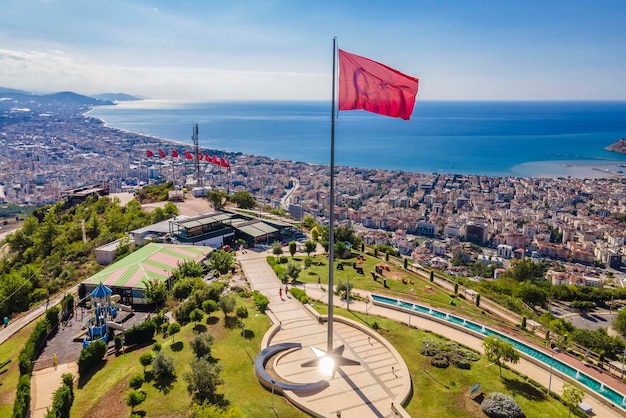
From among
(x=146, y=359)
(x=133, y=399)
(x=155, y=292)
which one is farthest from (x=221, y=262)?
(x=133, y=399)

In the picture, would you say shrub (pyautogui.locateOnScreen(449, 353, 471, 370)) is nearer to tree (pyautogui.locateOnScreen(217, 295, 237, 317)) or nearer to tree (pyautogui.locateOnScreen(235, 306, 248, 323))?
tree (pyautogui.locateOnScreen(235, 306, 248, 323))

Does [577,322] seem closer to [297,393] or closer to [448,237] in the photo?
[297,393]

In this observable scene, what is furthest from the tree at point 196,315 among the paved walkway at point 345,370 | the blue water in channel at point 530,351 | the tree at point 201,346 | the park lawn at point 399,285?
the blue water in channel at point 530,351

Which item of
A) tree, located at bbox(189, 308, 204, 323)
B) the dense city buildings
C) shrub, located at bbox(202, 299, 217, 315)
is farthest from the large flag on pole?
the dense city buildings

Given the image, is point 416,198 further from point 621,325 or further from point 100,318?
point 100,318

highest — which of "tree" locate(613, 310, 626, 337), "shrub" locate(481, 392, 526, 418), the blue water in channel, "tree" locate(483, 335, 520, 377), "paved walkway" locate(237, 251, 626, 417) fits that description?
"tree" locate(483, 335, 520, 377)

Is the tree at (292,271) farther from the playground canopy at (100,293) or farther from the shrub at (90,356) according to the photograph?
the shrub at (90,356)
